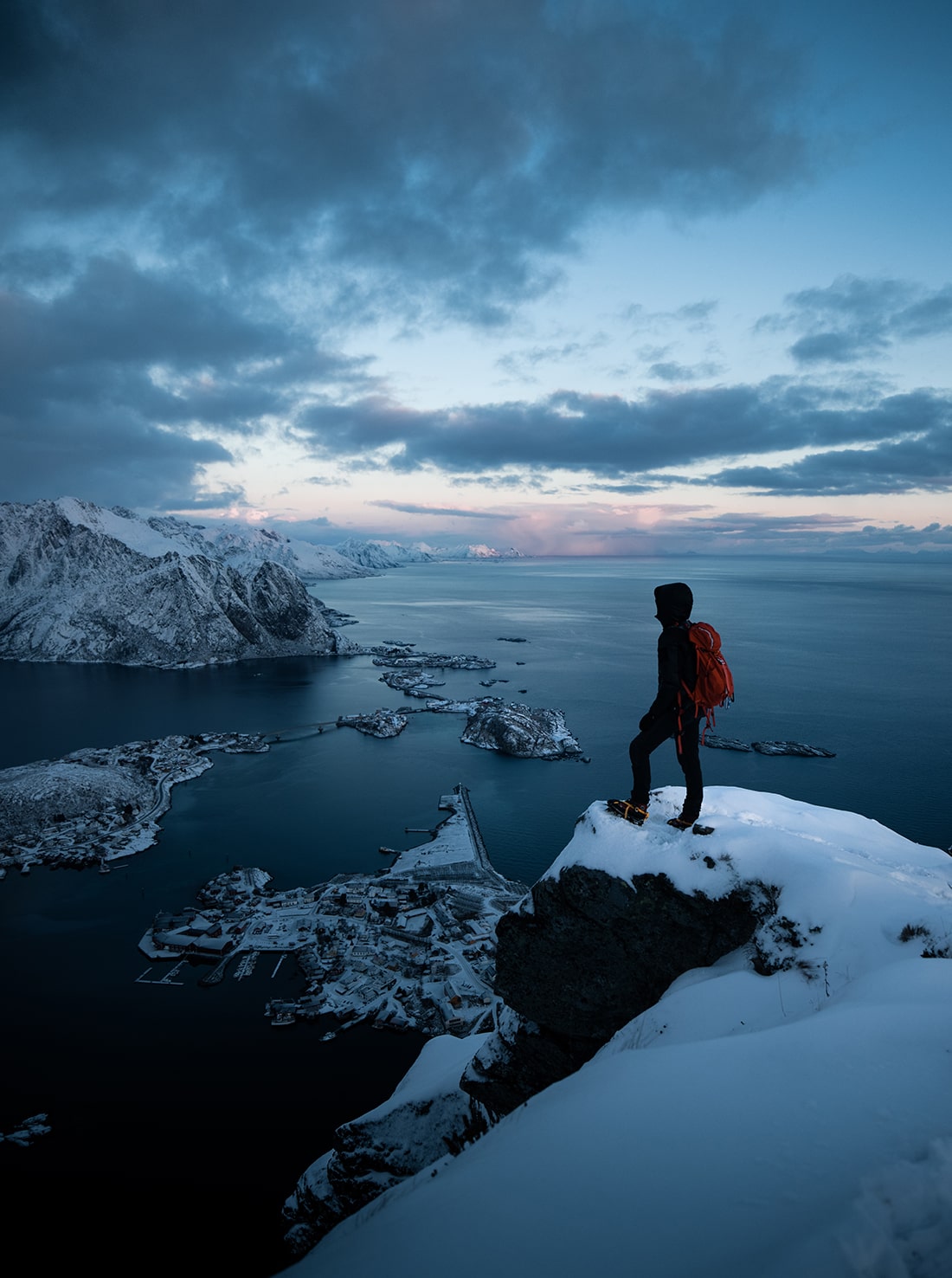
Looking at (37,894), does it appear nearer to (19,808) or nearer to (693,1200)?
(19,808)

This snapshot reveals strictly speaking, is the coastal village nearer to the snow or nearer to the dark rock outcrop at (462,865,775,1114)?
the dark rock outcrop at (462,865,775,1114)

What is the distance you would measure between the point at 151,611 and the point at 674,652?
4795 inches

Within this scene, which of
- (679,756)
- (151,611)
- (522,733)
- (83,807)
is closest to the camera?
(679,756)

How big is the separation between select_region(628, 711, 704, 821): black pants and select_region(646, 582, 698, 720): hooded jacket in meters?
0.17

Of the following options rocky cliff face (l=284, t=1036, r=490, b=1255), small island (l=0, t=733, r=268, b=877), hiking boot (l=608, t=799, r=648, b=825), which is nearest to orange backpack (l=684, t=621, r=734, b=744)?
hiking boot (l=608, t=799, r=648, b=825)

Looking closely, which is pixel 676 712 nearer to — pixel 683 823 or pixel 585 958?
pixel 683 823

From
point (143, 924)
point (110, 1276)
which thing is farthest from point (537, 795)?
point (110, 1276)

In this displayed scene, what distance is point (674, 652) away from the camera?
24.8ft

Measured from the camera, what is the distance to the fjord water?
1853 cm

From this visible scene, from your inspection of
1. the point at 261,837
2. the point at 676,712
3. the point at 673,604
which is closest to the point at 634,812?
the point at 676,712

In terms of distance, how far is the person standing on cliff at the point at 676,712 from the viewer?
24.7ft

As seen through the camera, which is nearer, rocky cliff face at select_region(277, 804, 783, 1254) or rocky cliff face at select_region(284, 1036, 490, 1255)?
rocky cliff face at select_region(277, 804, 783, 1254)

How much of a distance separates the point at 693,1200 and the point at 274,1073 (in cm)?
2435

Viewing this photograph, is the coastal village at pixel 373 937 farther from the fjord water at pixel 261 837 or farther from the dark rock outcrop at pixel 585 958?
the dark rock outcrop at pixel 585 958
